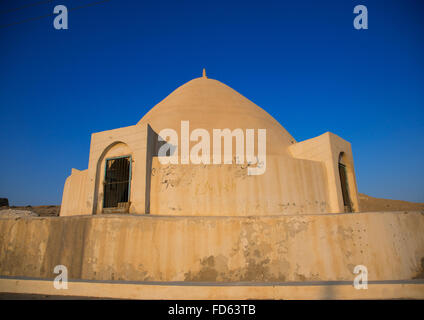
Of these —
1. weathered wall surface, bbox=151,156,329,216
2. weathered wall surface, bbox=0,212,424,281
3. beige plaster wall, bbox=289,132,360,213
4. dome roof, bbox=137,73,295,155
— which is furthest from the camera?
dome roof, bbox=137,73,295,155

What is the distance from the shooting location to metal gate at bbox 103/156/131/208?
328 inches

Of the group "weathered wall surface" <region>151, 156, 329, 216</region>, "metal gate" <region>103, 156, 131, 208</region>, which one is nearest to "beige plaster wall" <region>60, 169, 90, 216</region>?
"metal gate" <region>103, 156, 131, 208</region>

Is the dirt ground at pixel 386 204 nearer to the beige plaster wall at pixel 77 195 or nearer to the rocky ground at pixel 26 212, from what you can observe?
the beige plaster wall at pixel 77 195

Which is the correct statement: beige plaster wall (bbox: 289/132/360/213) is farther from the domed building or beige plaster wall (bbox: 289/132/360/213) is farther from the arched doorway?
the arched doorway

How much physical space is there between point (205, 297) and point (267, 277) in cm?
197

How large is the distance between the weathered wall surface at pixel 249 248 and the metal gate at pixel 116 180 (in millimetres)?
2340

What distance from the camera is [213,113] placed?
1136 centimetres

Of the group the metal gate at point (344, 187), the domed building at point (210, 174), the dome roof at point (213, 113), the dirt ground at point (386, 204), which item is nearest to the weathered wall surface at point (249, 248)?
the domed building at point (210, 174)

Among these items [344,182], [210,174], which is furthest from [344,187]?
[210,174]

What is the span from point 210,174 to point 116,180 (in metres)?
3.75

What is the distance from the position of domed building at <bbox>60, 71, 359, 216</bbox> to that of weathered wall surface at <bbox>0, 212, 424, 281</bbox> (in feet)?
4.66

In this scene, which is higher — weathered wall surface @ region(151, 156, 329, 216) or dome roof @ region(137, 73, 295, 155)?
dome roof @ region(137, 73, 295, 155)

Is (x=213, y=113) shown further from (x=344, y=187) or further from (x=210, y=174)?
(x=344, y=187)
